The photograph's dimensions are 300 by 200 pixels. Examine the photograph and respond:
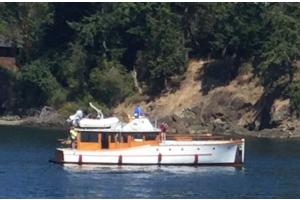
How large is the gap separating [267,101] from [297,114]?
4.12 metres

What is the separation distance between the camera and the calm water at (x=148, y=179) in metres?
65.1

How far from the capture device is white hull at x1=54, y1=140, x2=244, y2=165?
252ft

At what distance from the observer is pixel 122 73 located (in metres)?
113

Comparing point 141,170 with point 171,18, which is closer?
point 141,170

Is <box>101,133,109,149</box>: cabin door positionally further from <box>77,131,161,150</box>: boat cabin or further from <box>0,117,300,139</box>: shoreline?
<box>0,117,300,139</box>: shoreline

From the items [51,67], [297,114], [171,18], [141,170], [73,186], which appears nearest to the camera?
[73,186]

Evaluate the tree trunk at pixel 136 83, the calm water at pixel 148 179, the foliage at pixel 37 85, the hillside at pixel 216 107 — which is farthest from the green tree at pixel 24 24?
the calm water at pixel 148 179

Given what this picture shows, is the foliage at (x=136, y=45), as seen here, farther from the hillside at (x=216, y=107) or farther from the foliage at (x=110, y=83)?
the hillside at (x=216, y=107)

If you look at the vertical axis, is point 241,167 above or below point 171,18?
below

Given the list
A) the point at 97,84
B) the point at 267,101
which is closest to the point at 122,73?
the point at 97,84

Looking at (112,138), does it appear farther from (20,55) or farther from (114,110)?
(20,55)

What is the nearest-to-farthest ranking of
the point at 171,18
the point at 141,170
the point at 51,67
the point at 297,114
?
the point at 141,170 < the point at 297,114 < the point at 171,18 < the point at 51,67

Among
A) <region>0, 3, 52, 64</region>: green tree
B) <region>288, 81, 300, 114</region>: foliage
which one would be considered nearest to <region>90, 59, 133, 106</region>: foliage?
<region>0, 3, 52, 64</region>: green tree

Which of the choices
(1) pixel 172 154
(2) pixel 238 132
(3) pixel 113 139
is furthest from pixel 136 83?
(1) pixel 172 154
